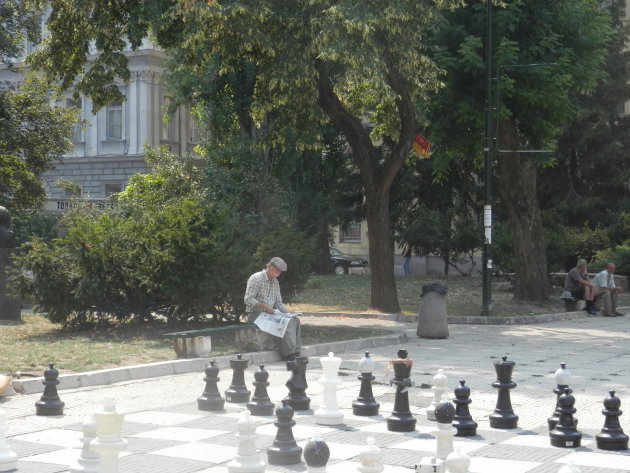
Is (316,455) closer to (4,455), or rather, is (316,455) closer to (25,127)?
(4,455)

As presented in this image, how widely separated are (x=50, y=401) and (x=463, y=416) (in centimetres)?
385

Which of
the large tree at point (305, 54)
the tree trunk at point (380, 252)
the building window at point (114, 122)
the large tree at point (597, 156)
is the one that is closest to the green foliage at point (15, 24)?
the large tree at point (305, 54)

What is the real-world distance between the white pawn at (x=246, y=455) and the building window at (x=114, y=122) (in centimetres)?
5070

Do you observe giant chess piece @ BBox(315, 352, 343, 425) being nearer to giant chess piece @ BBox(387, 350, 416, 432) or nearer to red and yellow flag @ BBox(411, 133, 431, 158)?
giant chess piece @ BBox(387, 350, 416, 432)

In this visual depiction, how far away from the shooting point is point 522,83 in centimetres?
2469

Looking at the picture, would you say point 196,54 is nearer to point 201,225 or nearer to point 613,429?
point 201,225

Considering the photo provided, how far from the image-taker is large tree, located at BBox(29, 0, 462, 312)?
18.8m

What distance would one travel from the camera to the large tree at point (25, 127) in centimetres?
3303

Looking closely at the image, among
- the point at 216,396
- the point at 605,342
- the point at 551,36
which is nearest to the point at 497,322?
the point at 605,342

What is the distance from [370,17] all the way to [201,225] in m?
4.97

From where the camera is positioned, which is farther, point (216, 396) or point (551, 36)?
point (551, 36)

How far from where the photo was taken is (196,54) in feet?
67.3

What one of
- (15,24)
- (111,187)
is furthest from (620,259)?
(111,187)

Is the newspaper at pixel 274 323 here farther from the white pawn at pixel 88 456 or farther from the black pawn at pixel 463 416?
the white pawn at pixel 88 456
